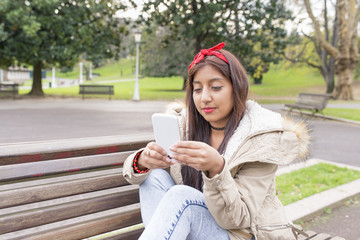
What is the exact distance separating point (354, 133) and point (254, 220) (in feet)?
28.2

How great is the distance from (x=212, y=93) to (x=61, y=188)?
95cm

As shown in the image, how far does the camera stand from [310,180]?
4566 millimetres

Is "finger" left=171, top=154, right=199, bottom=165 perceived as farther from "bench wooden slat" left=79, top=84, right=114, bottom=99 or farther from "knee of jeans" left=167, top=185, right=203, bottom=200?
"bench wooden slat" left=79, top=84, right=114, bottom=99

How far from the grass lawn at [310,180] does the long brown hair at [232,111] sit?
210 cm

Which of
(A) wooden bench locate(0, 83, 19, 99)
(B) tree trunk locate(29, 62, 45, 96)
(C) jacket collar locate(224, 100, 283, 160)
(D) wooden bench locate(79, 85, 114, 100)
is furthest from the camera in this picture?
(B) tree trunk locate(29, 62, 45, 96)

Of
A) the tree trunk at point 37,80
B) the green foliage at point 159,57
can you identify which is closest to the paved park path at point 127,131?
the tree trunk at point 37,80

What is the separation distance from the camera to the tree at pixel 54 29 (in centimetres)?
1480

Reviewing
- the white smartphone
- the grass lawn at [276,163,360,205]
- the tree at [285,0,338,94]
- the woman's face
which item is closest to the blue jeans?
the white smartphone

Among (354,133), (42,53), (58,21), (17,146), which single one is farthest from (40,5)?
(17,146)

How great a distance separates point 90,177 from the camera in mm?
1948

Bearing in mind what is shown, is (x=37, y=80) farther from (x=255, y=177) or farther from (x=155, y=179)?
(x=255, y=177)

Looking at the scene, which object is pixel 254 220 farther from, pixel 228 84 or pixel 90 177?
pixel 90 177

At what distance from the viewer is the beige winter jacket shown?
1521 mm

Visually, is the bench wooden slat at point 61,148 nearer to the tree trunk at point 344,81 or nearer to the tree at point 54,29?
the tree at point 54,29
